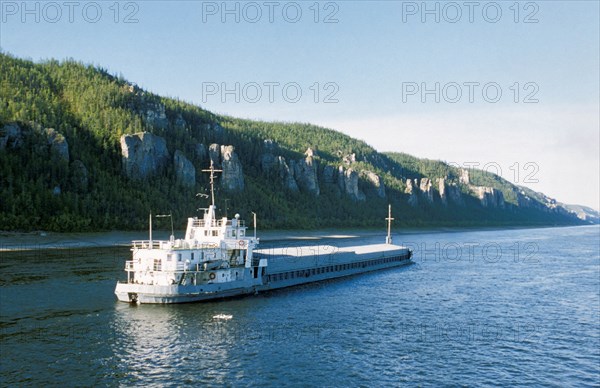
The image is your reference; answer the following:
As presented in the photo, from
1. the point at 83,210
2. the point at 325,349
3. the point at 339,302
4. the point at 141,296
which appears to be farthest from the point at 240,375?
the point at 83,210

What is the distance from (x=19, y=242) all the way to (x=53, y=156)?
5592cm

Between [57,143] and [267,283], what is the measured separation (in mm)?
124992

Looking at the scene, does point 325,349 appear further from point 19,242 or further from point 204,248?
point 19,242

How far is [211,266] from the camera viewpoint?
60.6 meters

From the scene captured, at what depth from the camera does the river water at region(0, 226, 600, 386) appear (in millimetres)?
35125

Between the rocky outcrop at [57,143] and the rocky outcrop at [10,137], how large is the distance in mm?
9141

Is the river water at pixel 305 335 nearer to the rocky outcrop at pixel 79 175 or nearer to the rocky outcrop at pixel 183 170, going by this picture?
the rocky outcrop at pixel 79 175

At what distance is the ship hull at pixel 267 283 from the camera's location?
55.4 metres

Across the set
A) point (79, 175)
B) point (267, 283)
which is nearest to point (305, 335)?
point (267, 283)

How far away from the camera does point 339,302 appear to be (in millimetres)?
62094

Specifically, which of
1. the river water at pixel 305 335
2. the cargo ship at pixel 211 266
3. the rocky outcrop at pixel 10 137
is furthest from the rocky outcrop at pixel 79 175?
the cargo ship at pixel 211 266

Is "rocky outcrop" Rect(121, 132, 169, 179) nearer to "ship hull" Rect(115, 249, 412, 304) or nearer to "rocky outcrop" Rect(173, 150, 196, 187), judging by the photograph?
"rocky outcrop" Rect(173, 150, 196, 187)

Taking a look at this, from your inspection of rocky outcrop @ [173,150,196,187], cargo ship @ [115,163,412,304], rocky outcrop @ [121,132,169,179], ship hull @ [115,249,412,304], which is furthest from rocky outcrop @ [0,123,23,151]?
ship hull @ [115,249,412,304]

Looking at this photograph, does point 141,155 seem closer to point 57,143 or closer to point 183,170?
point 183,170
